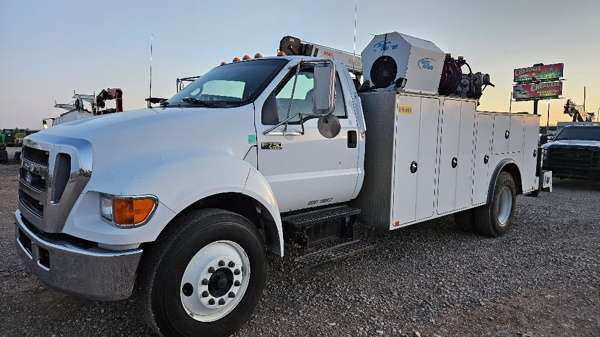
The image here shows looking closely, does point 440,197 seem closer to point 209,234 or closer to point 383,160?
point 383,160

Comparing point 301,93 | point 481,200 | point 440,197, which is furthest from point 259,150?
point 481,200

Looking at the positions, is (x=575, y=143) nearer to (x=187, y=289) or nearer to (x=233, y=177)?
(x=233, y=177)

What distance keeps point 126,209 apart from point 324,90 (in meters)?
1.72

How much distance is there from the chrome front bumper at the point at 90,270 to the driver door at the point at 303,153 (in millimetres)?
1299

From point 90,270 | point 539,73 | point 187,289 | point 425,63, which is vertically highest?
point 539,73

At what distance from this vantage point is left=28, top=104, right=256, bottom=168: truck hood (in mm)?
2729

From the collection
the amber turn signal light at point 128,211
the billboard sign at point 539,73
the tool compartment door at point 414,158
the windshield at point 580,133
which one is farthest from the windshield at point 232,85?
the billboard sign at point 539,73

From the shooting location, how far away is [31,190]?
2977mm

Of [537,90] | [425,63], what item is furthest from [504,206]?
[537,90]

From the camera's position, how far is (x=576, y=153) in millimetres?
12078

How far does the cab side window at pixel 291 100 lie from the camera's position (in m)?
3.50

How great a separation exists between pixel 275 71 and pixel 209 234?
5.36ft

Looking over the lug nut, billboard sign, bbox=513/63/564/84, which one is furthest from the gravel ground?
billboard sign, bbox=513/63/564/84

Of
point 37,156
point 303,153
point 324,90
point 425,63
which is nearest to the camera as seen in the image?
point 37,156
